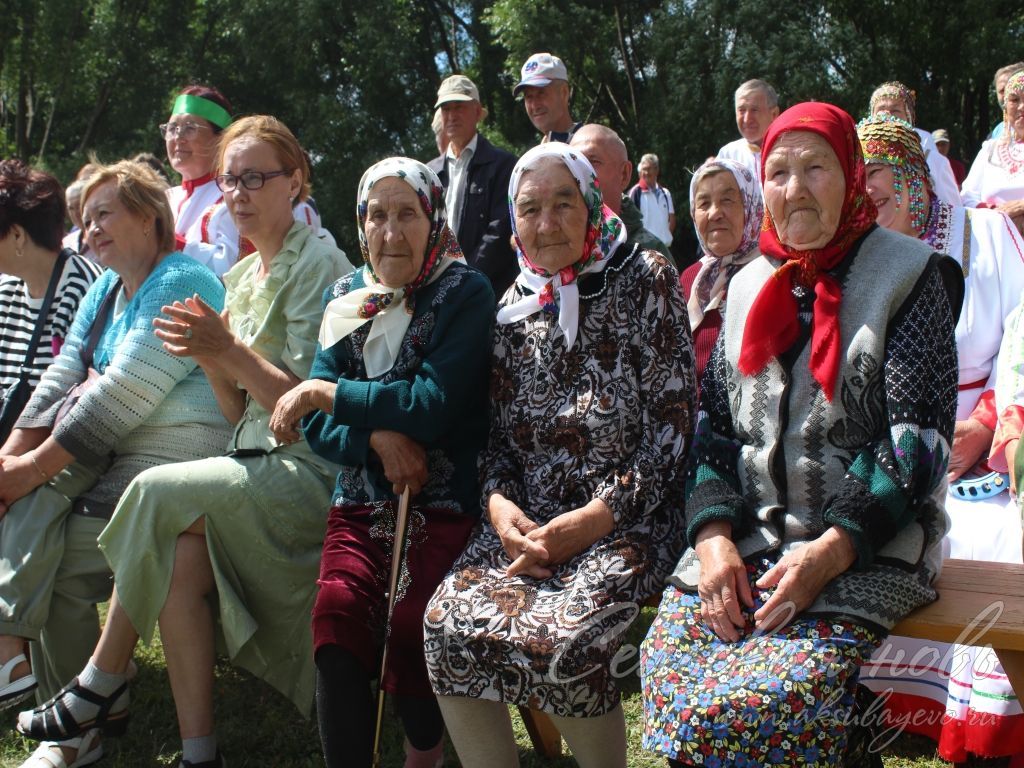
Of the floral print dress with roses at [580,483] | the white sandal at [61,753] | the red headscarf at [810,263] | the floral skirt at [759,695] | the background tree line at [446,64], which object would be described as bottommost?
the white sandal at [61,753]

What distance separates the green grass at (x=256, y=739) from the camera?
3.19 metres

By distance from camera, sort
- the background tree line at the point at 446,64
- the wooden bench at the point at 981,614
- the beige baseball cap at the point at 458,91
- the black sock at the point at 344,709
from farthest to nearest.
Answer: the background tree line at the point at 446,64
the beige baseball cap at the point at 458,91
the black sock at the point at 344,709
the wooden bench at the point at 981,614

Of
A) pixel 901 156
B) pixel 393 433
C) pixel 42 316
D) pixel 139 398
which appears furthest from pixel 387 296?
pixel 42 316

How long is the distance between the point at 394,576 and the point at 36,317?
2.28m

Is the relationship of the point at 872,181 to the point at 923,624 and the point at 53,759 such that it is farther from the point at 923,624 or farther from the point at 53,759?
the point at 53,759

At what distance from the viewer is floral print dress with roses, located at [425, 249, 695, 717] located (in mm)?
2441

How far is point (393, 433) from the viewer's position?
2.91 metres

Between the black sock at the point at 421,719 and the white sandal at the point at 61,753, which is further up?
the black sock at the point at 421,719

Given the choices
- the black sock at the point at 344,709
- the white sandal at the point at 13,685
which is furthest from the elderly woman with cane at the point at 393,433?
the white sandal at the point at 13,685

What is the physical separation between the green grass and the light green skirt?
0.78 ft

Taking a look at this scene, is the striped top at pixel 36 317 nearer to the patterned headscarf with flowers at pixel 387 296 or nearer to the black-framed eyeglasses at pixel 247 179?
the black-framed eyeglasses at pixel 247 179

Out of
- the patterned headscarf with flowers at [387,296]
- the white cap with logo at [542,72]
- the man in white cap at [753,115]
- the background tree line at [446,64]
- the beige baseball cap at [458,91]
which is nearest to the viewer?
the patterned headscarf with flowers at [387,296]

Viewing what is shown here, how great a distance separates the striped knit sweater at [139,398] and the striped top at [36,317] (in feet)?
1.20

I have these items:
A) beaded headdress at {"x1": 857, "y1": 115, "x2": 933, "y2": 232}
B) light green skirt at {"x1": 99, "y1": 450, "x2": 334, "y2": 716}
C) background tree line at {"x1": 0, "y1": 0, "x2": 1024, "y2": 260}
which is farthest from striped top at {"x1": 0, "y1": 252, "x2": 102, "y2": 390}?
background tree line at {"x1": 0, "y1": 0, "x2": 1024, "y2": 260}
